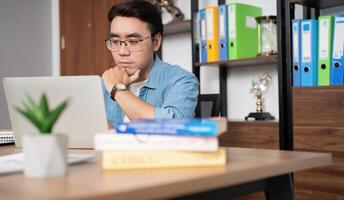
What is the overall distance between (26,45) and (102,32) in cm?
100

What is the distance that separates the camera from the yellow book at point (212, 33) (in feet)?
9.24

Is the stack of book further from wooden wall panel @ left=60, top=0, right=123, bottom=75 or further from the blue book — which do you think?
wooden wall panel @ left=60, top=0, right=123, bottom=75

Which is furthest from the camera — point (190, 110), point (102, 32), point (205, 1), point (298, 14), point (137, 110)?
point (102, 32)

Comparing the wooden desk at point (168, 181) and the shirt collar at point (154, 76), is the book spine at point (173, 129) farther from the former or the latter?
the shirt collar at point (154, 76)

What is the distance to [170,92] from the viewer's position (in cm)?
184

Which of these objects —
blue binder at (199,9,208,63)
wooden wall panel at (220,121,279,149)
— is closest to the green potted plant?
wooden wall panel at (220,121,279,149)

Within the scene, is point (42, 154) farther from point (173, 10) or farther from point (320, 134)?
point (173, 10)

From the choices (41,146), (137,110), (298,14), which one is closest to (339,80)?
(298,14)

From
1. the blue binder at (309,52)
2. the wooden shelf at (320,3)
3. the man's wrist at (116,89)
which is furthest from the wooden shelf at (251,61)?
the man's wrist at (116,89)

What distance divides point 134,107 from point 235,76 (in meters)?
1.55

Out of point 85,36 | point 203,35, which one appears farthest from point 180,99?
point 85,36

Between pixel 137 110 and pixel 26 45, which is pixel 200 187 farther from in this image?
pixel 26 45

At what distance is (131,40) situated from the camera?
1.86m

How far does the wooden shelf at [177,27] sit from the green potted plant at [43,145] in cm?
231
